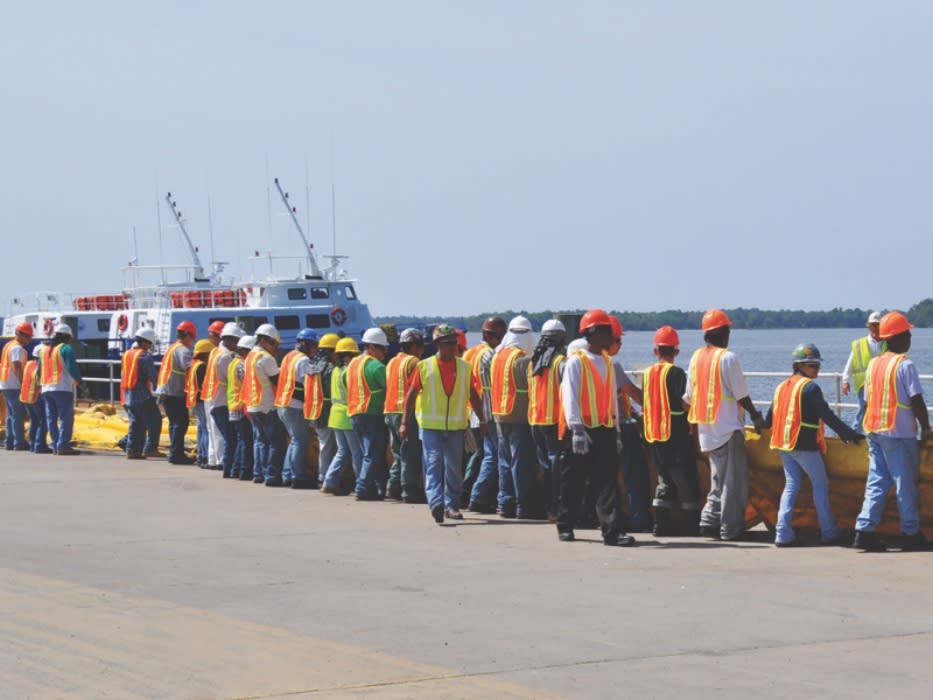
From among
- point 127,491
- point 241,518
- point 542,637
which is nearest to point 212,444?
point 127,491

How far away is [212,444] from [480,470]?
5.18 m

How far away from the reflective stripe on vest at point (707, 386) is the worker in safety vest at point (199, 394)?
26.6ft

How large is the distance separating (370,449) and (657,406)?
12.6 feet

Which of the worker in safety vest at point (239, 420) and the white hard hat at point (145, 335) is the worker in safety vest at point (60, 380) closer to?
the white hard hat at point (145, 335)

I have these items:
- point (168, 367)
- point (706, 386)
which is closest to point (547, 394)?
point (706, 386)

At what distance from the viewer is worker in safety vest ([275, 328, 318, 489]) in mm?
17203

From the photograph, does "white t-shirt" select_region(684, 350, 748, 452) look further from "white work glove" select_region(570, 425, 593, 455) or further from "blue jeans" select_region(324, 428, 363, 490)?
"blue jeans" select_region(324, 428, 363, 490)

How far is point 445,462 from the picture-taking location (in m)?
14.3

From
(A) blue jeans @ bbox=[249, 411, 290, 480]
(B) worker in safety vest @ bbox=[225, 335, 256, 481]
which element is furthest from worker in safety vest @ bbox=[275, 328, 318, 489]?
(B) worker in safety vest @ bbox=[225, 335, 256, 481]

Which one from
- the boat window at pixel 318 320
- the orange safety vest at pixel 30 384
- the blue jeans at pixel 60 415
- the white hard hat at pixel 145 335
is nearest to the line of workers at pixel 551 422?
the white hard hat at pixel 145 335

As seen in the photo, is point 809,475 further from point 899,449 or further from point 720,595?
point 720,595

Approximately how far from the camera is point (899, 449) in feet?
38.7

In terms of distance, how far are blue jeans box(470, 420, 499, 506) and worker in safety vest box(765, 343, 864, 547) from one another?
11.0ft

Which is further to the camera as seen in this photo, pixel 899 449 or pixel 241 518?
pixel 241 518
